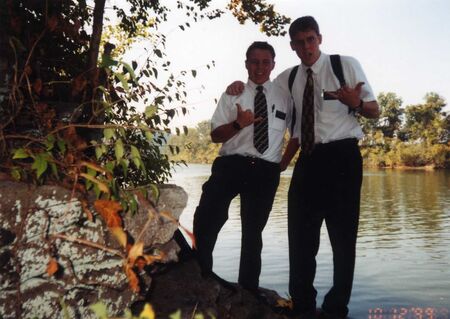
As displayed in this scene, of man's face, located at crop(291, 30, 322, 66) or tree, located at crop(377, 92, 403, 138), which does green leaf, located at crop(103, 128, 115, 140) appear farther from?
tree, located at crop(377, 92, 403, 138)

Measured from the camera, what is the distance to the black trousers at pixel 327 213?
3654 mm

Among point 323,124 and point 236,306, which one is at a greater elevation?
point 323,124

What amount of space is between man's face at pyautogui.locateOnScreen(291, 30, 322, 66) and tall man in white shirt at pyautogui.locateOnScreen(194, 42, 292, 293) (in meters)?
0.25

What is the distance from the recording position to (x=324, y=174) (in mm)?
3648

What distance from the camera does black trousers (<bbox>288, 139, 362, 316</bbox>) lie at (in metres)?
3.65

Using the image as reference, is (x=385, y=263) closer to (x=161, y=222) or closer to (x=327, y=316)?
(x=327, y=316)

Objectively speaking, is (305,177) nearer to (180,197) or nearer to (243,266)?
(243,266)

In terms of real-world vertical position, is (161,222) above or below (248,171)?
below

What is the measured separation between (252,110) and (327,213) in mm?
Result: 1145

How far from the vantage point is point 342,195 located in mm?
3656

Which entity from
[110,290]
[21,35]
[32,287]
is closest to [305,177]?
[110,290]

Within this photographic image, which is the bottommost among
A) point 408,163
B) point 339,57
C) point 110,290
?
point 408,163

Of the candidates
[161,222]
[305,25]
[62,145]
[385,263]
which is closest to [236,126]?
[305,25]

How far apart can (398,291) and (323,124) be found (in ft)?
15.4
